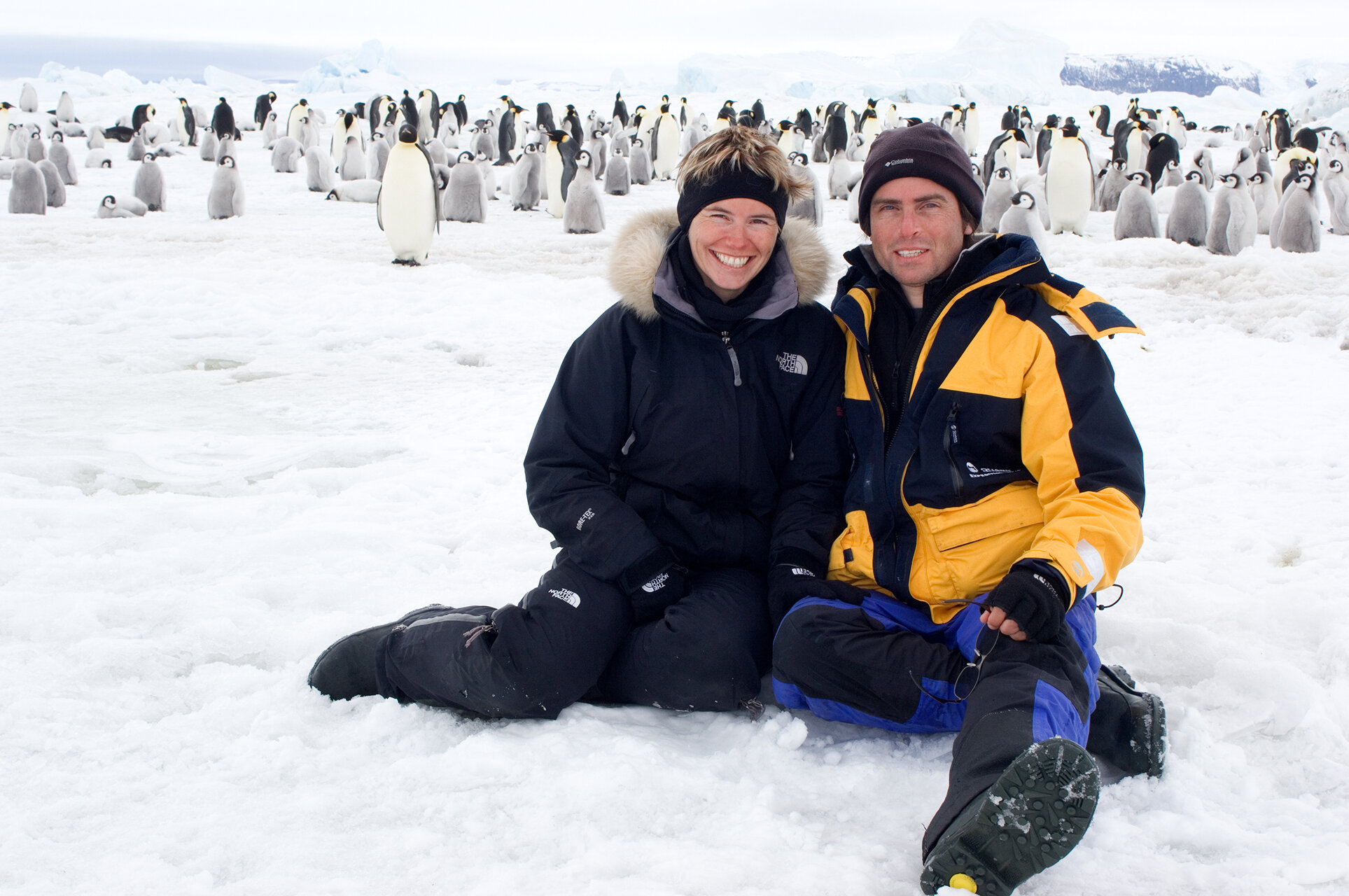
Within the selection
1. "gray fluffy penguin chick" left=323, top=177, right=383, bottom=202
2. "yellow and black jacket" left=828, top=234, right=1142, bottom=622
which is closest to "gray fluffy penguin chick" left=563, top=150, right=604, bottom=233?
"gray fluffy penguin chick" left=323, top=177, right=383, bottom=202

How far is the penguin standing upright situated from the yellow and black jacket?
8527 millimetres

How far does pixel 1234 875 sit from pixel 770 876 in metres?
0.59

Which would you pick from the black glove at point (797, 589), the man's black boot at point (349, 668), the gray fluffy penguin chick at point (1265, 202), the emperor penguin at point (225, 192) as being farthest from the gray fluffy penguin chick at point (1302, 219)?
the emperor penguin at point (225, 192)

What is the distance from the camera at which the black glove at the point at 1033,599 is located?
4.56 feet

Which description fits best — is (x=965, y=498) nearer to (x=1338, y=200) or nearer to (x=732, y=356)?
(x=732, y=356)

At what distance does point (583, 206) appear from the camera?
29.3 feet

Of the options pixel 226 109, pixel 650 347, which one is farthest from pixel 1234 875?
pixel 226 109

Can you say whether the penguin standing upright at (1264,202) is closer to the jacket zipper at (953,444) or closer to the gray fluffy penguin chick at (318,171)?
the jacket zipper at (953,444)

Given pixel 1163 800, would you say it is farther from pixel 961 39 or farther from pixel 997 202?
pixel 961 39

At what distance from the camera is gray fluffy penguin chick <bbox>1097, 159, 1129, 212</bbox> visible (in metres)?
10.8

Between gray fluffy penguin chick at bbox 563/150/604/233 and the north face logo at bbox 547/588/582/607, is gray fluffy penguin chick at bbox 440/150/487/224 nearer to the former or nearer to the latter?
gray fluffy penguin chick at bbox 563/150/604/233

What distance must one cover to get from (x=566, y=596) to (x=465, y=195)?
334 inches

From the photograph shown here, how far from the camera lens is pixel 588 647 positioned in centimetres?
170

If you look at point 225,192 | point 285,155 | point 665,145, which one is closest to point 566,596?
point 225,192
